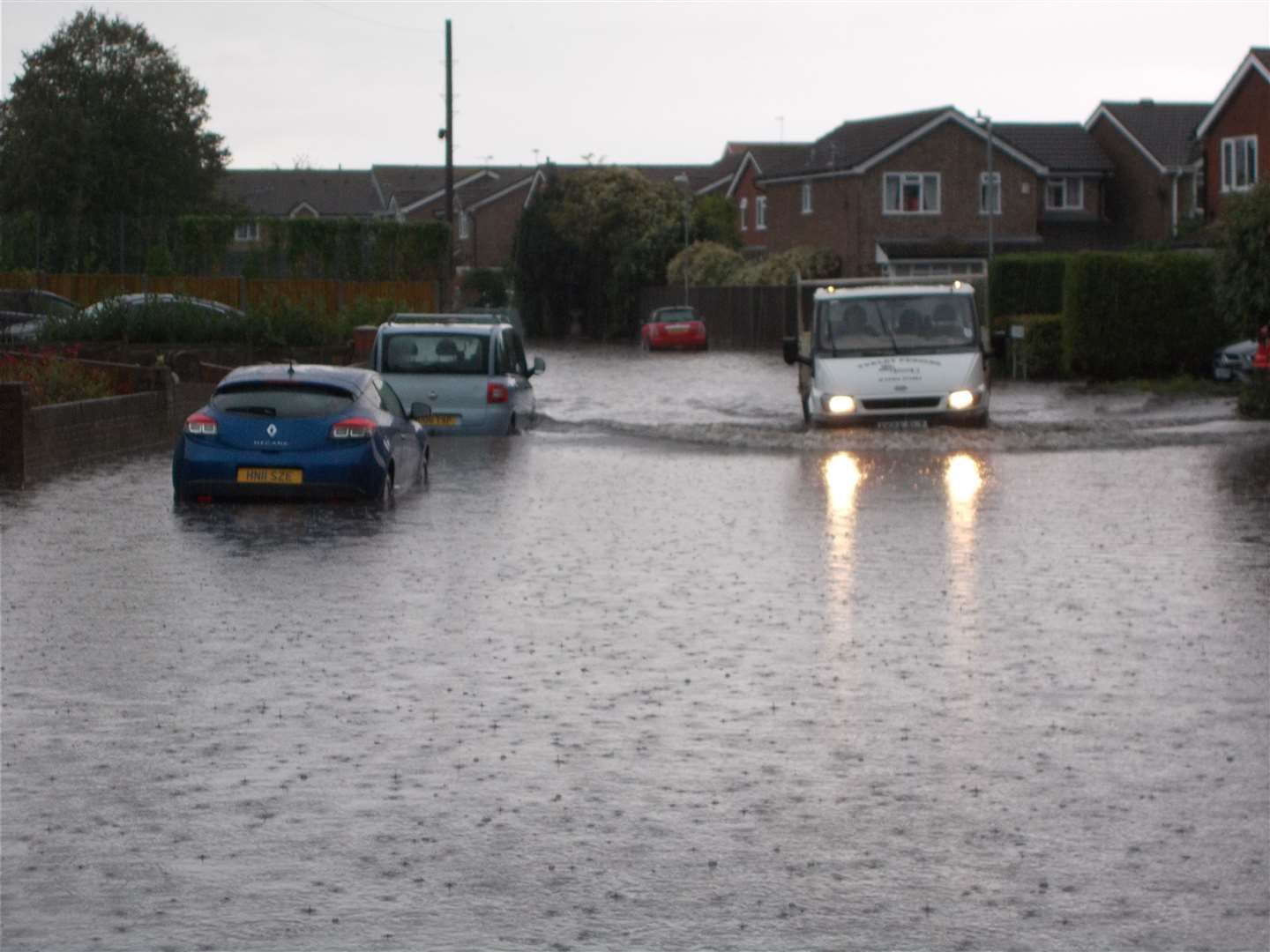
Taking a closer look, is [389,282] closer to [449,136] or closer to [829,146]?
[449,136]

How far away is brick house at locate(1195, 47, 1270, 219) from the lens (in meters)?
65.4

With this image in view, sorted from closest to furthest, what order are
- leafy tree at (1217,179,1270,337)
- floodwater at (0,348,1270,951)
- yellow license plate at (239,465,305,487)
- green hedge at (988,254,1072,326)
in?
floodwater at (0,348,1270,951) → yellow license plate at (239,465,305,487) → leafy tree at (1217,179,1270,337) → green hedge at (988,254,1072,326)

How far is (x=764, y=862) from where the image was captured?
7109 millimetres

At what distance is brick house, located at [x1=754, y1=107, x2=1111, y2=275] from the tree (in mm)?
30034

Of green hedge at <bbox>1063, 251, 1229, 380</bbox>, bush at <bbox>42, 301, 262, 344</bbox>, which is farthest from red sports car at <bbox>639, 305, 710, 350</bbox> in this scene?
bush at <bbox>42, 301, 262, 344</bbox>

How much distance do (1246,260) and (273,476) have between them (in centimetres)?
2540

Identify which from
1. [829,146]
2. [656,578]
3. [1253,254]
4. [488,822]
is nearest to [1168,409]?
[1253,254]

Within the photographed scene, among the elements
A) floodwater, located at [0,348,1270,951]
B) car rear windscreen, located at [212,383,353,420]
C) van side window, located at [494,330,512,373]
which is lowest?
floodwater, located at [0,348,1270,951]

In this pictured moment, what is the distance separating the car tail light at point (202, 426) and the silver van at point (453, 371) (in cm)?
803

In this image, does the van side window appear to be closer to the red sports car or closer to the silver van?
the silver van

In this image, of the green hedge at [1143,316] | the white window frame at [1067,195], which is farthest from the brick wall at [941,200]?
the green hedge at [1143,316]

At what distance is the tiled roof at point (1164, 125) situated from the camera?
8225 centimetres

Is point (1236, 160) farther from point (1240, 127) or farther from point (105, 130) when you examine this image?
point (105, 130)

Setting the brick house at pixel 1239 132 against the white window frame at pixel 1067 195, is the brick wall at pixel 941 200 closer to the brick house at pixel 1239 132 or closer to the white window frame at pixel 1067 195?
the white window frame at pixel 1067 195
